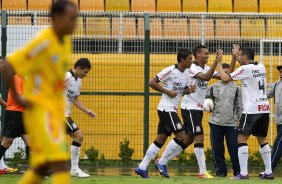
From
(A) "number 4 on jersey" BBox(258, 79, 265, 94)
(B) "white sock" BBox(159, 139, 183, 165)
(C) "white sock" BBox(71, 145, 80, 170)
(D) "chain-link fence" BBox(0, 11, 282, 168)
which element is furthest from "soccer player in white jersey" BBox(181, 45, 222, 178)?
(D) "chain-link fence" BBox(0, 11, 282, 168)

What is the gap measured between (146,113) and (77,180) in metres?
4.29

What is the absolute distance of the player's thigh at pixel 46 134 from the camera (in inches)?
266

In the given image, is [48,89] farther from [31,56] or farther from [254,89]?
[254,89]

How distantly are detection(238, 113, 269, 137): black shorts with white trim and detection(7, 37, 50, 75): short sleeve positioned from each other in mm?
6507

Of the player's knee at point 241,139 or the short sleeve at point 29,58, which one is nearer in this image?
the short sleeve at point 29,58

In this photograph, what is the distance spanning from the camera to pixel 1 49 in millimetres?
15703

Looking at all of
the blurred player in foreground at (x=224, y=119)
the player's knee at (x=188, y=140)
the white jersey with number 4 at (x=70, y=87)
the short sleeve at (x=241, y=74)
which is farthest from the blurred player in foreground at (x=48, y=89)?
the blurred player in foreground at (x=224, y=119)

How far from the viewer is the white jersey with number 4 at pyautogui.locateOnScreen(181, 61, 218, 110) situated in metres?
13.5

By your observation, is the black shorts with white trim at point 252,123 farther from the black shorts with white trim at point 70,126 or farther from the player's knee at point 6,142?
the player's knee at point 6,142

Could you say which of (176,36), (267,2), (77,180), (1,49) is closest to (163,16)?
(176,36)

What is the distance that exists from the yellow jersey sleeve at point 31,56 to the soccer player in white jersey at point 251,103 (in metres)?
6.38

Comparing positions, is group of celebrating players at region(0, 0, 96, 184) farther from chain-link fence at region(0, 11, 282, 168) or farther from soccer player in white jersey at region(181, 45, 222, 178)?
chain-link fence at region(0, 11, 282, 168)

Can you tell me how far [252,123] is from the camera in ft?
42.2

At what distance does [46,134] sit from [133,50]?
9657 mm
